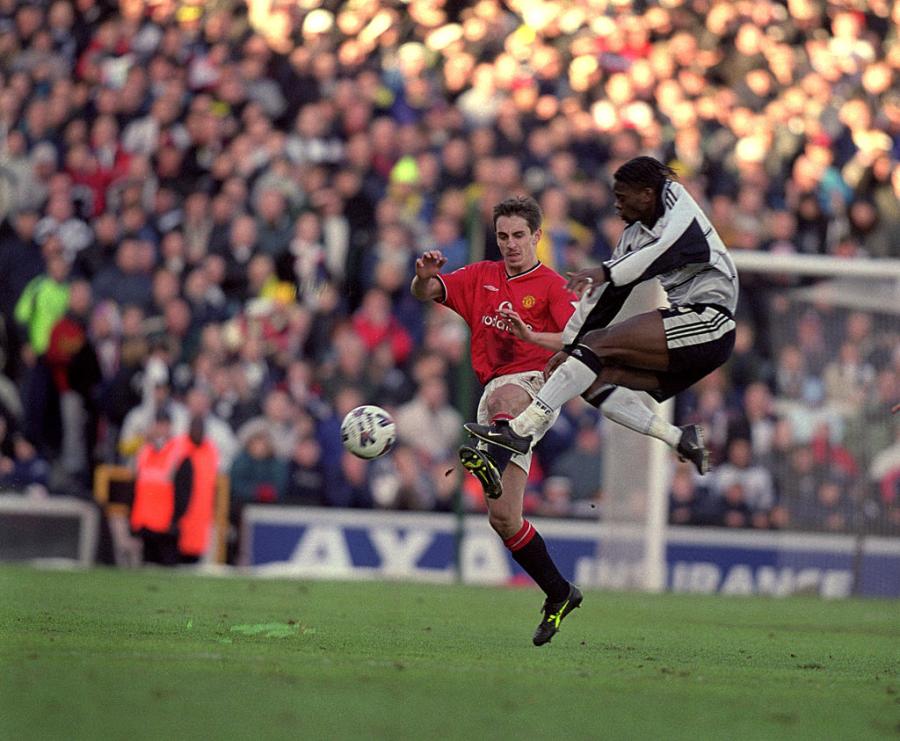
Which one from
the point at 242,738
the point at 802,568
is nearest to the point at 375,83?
the point at 802,568

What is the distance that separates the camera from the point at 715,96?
19.5 m

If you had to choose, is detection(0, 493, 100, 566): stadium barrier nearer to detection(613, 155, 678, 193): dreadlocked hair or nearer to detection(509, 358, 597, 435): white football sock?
detection(509, 358, 597, 435): white football sock

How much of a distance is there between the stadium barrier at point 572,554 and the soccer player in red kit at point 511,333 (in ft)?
23.1

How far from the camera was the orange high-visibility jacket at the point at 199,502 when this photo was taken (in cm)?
1545

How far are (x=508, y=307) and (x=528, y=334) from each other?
386mm

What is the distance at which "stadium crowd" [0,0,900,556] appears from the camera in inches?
625

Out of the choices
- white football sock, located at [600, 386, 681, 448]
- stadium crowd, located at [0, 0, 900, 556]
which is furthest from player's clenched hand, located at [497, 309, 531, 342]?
stadium crowd, located at [0, 0, 900, 556]

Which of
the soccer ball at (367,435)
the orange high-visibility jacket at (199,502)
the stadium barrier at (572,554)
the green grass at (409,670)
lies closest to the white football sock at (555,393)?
the soccer ball at (367,435)

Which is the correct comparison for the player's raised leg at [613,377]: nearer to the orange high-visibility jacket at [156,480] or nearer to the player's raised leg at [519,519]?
the player's raised leg at [519,519]

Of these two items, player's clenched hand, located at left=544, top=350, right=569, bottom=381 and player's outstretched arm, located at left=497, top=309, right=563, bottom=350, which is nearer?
player's outstretched arm, located at left=497, top=309, right=563, bottom=350

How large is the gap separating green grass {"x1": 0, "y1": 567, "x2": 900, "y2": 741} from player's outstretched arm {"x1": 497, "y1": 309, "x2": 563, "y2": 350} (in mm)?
1547

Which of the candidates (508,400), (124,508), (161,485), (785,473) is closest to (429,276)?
(508,400)

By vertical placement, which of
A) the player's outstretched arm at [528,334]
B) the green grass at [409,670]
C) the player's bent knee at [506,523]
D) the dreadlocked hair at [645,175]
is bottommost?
the green grass at [409,670]

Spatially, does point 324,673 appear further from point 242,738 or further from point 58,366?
point 58,366
